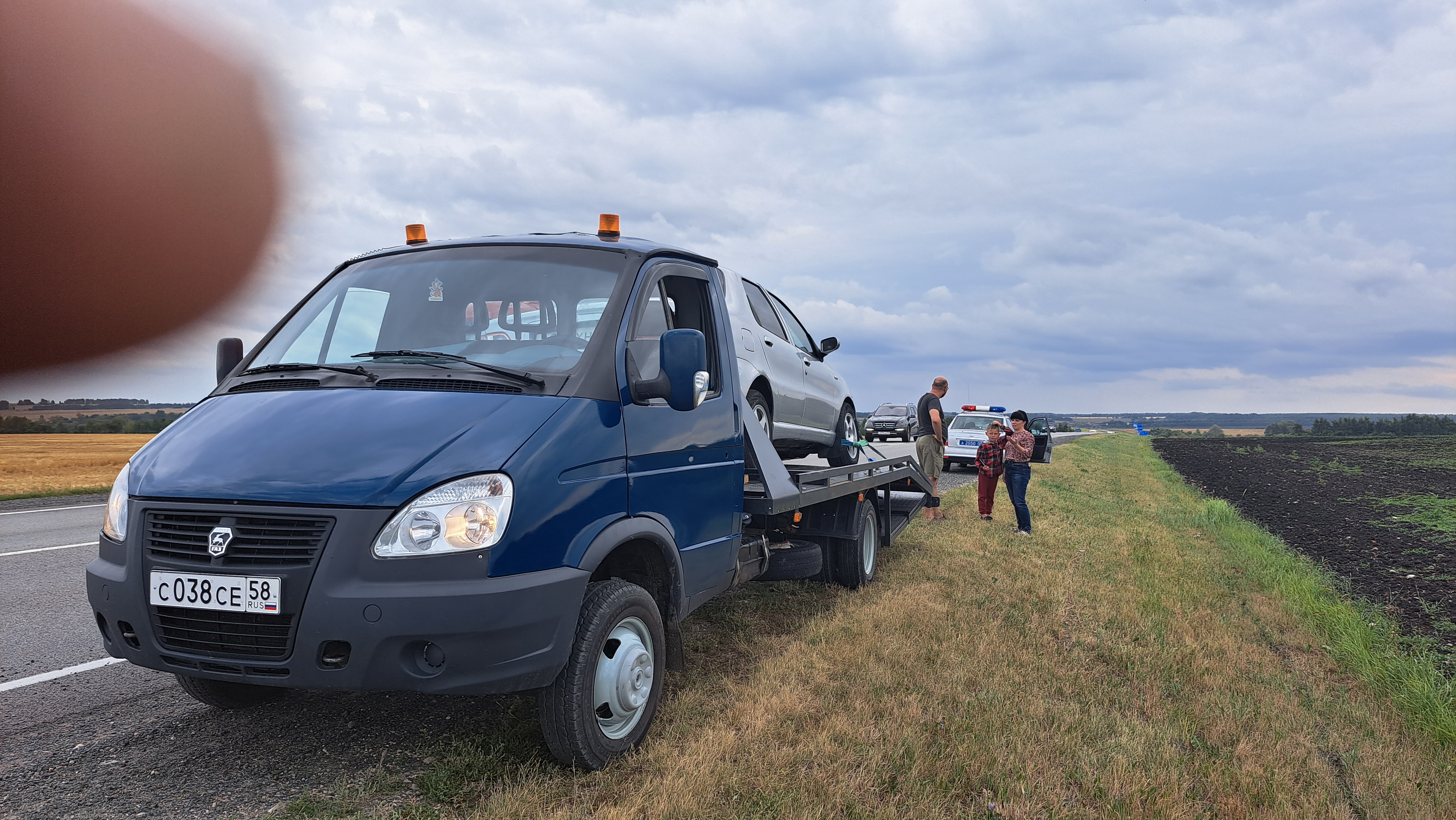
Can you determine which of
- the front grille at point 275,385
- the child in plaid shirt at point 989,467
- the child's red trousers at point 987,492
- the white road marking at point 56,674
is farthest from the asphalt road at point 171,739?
the child's red trousers at point 987,492

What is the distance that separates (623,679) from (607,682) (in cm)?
8

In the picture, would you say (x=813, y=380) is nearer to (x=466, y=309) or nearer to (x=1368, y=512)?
(x=466, y=309)

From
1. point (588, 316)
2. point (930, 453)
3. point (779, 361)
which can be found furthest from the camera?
point (930, 453)

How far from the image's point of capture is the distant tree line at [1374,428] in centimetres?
6894

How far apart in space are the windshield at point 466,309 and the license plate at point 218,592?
3.63 feet

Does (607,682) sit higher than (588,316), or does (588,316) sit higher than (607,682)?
(588,316)

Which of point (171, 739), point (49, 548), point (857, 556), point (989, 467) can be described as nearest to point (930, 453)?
point (989, 467)

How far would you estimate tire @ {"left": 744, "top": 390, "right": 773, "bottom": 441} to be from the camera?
6.29m

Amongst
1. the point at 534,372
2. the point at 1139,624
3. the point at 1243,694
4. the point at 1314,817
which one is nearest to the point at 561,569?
the point at 534,372

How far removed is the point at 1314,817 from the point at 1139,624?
299cm

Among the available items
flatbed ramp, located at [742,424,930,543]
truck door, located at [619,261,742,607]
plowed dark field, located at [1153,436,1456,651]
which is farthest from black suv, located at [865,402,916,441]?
truck door, located at [619,261,742,607]

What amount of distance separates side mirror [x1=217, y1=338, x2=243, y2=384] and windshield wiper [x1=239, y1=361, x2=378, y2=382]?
0.96 ft

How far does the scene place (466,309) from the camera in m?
3.94

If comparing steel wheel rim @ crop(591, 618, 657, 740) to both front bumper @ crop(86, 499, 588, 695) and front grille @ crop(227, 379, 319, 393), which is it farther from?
front grille @ crop(227, 379, 319, 393)
